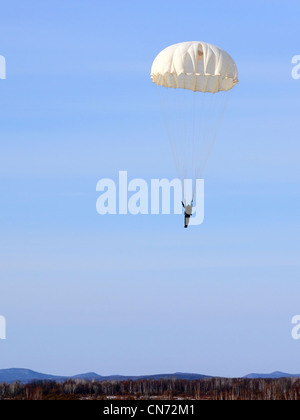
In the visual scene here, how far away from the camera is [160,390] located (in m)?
110

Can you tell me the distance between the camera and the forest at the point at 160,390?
105688 mm

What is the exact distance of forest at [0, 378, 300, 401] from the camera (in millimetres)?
105688

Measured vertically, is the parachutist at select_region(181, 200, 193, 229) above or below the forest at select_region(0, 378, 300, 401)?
above

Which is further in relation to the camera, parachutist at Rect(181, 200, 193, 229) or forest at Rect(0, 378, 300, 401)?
forest at Rect(0, 378, 300, 401)

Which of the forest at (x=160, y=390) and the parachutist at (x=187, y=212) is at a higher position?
the parachutist at (x=187, y=212)

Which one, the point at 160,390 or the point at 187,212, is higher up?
the point at 187,212

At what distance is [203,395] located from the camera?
352ft

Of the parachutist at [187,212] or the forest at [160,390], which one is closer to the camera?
the parachutist at [187,212]

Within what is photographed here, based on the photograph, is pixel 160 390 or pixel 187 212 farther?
pixel 160 390
